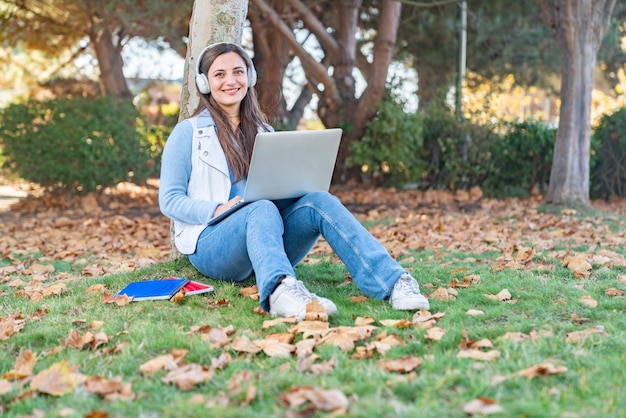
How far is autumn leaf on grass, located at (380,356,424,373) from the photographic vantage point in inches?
105

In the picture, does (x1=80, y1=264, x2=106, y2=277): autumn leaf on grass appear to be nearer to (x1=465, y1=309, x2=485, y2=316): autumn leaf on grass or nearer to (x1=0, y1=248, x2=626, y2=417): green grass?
(x1=0, y1=248, x2=626, y2=417): green grass

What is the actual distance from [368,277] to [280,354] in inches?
36.2

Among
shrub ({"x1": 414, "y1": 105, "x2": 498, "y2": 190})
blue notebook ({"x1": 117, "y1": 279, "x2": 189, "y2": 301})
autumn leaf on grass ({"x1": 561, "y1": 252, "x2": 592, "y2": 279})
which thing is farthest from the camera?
shrub ({"x1": 414, "y1": 105, "x2": 498, "y2": 190})

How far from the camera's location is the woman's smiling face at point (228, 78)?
4.02 metres

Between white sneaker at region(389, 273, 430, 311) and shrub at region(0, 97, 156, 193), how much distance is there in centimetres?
783

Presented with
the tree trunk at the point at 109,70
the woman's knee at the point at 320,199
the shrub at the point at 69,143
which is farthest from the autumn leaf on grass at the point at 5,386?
the tree trunk at the point at 109,70

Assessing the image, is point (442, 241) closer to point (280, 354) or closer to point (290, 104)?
point (280, 354)

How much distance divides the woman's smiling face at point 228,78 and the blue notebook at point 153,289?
1.08 meters

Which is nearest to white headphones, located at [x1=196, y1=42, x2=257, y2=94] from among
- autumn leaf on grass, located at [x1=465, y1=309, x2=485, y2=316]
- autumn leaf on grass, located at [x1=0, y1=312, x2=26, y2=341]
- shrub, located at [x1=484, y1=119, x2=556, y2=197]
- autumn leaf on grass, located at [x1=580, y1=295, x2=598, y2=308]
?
autumn leaf on grass, located at [x1=0, y1=312, x2=26, y2=341]

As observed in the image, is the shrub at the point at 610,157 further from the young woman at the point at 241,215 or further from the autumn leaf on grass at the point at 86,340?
the autumn leaf on grass at the point at 86,340

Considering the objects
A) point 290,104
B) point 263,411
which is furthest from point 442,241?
point 290,104

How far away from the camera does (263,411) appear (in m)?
2.29

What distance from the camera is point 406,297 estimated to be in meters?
3.50

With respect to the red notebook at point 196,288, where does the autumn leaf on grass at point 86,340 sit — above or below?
below
